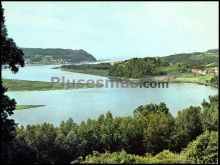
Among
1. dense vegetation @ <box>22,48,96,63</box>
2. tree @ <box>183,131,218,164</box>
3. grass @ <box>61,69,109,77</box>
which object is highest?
dense vegetation @ <box>22,48,96,63</box>

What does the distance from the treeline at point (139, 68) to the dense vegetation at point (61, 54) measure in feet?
175

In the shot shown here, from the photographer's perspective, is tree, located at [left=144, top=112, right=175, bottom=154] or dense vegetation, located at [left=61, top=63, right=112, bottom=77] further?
dense vegetation, located at [left=61, top=63, right=112, bottom=77]

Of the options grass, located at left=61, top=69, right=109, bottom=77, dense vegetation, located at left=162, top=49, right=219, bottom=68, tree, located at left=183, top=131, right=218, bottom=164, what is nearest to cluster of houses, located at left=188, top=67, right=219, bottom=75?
dense vegetation, located at left=162, top=49, right=219, bottom=68

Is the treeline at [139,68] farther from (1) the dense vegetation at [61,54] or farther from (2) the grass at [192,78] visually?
(1) the dense vegetation at [61,54]

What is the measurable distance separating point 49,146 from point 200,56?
10015 cm

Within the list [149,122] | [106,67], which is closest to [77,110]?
[149,122]

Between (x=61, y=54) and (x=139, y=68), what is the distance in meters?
68.0

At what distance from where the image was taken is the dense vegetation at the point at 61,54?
123 m

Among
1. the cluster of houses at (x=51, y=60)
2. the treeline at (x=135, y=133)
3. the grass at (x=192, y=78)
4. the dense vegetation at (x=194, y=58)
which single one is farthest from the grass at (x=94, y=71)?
the treeline at (x=135, y=133)

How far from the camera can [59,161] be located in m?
7.42

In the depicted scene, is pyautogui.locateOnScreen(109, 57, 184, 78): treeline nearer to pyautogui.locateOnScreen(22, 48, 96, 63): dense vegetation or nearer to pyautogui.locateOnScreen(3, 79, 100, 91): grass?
pyautogui.locateOnScreen(3, 79, 100, 91): grass

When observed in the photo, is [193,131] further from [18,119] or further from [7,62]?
[7,62]

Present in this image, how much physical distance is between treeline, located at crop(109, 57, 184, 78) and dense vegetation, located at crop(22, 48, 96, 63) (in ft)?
175

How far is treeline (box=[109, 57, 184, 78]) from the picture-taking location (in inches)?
2550
